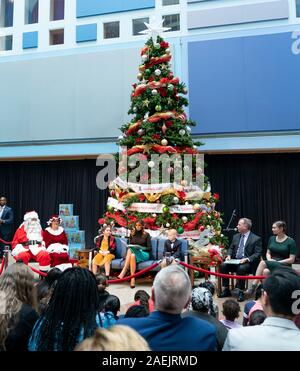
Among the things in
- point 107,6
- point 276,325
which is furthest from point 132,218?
point 107,6

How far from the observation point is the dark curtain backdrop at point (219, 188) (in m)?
8.95

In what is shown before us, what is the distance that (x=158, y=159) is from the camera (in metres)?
7.39

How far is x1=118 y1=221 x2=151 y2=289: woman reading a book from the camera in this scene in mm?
6078

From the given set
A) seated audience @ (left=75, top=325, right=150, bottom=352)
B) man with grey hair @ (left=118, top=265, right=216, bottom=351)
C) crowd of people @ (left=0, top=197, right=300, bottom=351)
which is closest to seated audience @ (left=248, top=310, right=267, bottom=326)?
crowd of people @ (left=0, top=197, right=300, bottom=351)

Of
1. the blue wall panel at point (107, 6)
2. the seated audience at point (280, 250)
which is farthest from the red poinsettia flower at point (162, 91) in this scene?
the seated audience at point (280, 250)

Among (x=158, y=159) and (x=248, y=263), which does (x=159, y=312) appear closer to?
(x=248, y=263)

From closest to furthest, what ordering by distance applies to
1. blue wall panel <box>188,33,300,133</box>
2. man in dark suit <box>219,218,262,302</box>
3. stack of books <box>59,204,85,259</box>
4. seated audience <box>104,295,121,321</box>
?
seated audience <box>104,295,121,321</box> → man in dark suit <box>219,218,262,302</box> → blue wall panel <box>188,33,300,133</box> → stack of books <box>59,204,85,259</box>

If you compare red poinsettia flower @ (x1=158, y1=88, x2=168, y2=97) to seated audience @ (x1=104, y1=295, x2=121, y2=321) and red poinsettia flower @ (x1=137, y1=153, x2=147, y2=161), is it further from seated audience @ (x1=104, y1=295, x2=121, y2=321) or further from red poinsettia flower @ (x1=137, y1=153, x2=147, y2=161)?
seated audience @ (x1=104, y1=295, x2=121, y2=321)

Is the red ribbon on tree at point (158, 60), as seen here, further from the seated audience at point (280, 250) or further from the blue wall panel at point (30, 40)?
the seated audience at point (280, 250)

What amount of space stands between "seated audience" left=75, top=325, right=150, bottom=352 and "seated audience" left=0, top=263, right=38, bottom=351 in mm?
815

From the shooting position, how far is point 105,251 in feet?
21.4

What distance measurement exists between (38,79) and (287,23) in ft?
22.1

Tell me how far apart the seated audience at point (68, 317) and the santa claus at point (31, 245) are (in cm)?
449

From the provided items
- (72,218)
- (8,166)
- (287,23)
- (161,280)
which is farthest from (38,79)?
(161,280)
